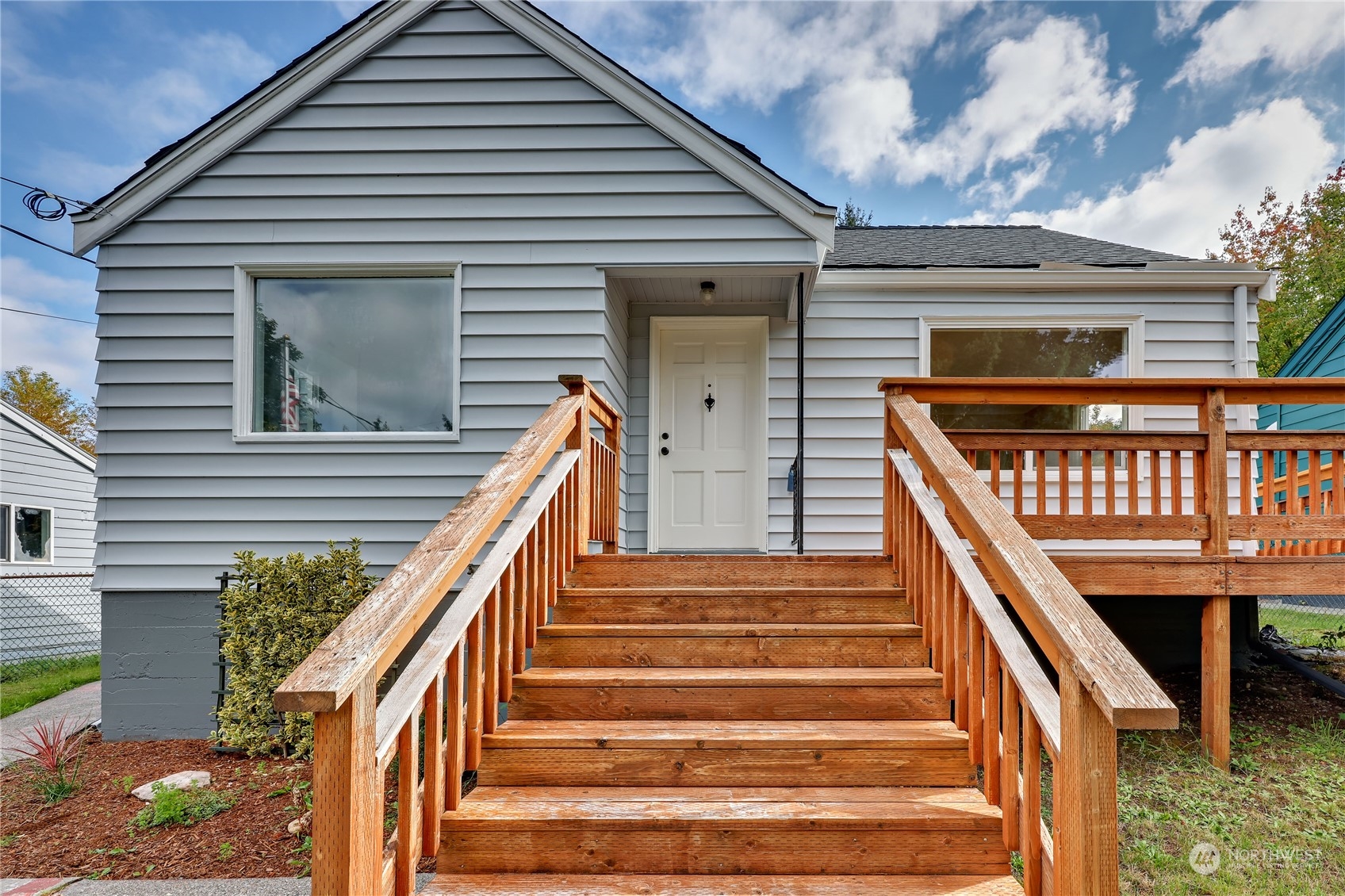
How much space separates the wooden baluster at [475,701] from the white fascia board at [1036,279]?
12.9 feet

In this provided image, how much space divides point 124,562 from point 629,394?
3.56 meters

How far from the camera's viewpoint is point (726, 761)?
2217 mm

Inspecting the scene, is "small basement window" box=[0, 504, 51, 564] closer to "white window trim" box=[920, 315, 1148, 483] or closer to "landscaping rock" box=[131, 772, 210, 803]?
"landscaping rock" box=[131, 772, 210, 803]

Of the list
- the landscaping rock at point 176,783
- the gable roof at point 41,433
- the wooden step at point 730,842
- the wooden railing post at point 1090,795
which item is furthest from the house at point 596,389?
the gable roof at point 41,433

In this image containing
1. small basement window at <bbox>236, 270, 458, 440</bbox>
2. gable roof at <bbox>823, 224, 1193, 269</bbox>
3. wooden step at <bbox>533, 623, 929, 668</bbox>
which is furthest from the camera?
gable roof at <bbox>823, 224, 1193, 269</bbox>

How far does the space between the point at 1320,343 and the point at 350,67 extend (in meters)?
11.9

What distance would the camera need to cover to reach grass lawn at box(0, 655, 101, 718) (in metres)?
6.20

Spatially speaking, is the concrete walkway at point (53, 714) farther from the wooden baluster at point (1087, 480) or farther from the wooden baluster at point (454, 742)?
the wooden baluster at point (1087, 480)

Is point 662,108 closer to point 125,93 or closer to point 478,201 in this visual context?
point 478,201

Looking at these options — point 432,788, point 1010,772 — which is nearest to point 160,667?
point 432,788

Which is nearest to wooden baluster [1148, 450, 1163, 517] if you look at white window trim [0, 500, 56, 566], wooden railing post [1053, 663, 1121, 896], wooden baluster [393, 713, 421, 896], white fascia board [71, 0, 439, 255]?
wooden railing post [1053, 663, 1121, 896]

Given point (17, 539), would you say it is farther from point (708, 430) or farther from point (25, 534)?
point (708, 430)

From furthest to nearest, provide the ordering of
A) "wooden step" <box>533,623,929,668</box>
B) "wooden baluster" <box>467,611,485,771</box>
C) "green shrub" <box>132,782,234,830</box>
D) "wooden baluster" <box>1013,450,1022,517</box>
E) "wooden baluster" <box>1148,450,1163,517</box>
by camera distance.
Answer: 1. "wooden baluster" <box>1148,450,1163,517</box>
2. "wooden baluster" <box>1013,450,1022,517</box>
3. "green shrub" <box>132,782,234,830</box>
4. "wooden step" <box>533,623,929,668</box>
5. "wooden baluster" <box>467,611,485,771</box>
